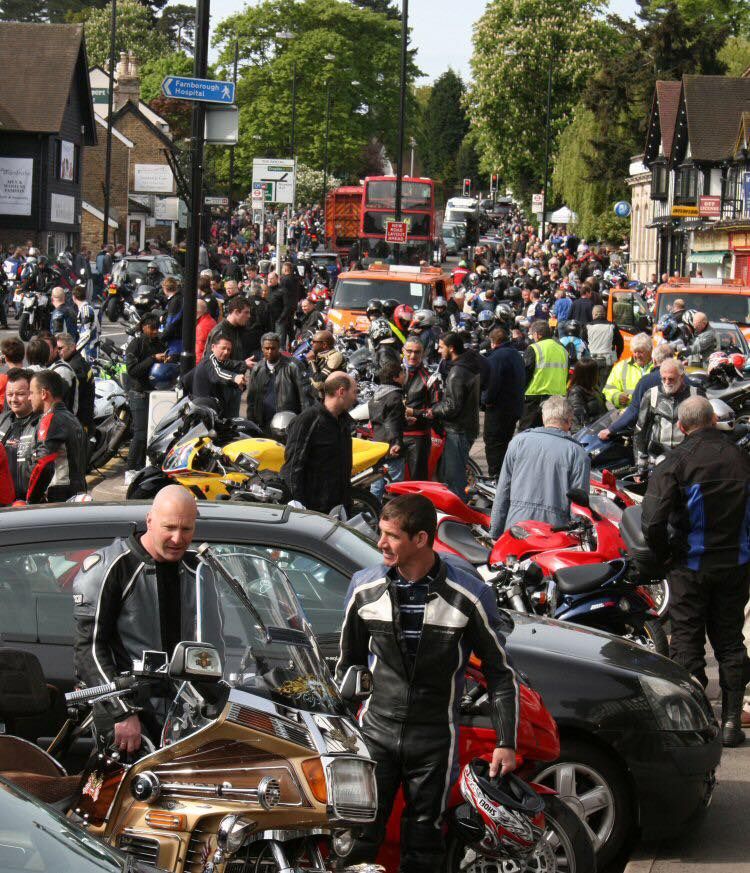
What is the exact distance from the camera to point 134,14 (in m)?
121

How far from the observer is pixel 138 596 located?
5090 mm

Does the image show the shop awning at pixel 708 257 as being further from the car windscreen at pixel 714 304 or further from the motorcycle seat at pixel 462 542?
the motorcycle seat at pixel 462 542

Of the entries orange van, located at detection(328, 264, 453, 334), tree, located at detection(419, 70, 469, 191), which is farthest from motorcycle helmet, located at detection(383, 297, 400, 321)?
tree, located at detection(419, 70, 469, 191)

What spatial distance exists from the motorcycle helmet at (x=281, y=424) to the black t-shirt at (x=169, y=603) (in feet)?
25.0

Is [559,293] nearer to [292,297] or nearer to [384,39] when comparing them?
[292,297]

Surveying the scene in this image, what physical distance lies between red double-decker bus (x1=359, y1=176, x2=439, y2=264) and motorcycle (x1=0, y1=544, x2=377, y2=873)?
48097mm

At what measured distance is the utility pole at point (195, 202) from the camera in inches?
Result: 554

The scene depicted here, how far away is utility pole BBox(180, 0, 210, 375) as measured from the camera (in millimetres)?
14070

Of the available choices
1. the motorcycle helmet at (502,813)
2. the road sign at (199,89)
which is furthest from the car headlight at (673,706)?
the road sign at (199,89)

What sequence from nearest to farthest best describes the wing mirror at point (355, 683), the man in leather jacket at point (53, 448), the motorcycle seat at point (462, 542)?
the wing mirror at point (355, 683) → the motorcycle seat at point (462, 542) → the man in leather jacket at point (53, 448)

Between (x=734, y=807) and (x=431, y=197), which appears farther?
(x=431, y=197)

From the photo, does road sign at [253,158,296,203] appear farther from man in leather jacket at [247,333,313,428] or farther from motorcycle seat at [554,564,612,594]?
motorcycle seat at [554,564,612,594]

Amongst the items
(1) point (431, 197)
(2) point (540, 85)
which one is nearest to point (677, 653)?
Result: (1) point (431, 197)

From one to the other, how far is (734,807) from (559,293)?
26157mm
